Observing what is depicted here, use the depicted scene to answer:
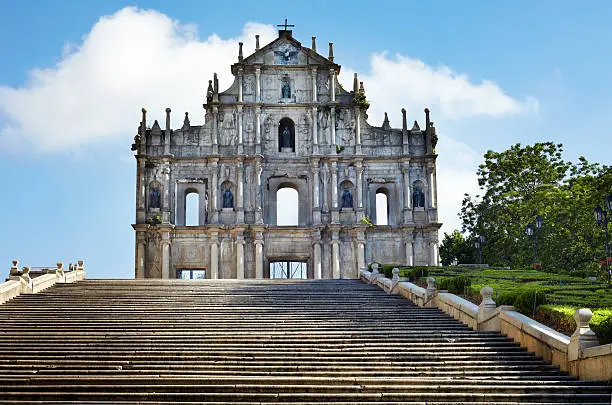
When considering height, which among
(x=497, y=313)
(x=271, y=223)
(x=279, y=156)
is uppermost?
(x=279, y=156)

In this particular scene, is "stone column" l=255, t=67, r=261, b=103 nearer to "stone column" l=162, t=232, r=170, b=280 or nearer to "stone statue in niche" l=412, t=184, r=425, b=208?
"stone column" l=162, t=232, r=170, b=280

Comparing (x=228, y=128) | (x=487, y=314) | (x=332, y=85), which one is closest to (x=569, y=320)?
(x=487, y=314)

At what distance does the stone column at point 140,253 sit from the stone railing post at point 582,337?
3162cm

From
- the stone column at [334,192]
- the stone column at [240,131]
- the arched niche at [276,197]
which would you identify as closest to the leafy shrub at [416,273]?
the stone column at [334,192]

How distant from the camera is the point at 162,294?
87.3 feet

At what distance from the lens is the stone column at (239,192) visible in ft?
147

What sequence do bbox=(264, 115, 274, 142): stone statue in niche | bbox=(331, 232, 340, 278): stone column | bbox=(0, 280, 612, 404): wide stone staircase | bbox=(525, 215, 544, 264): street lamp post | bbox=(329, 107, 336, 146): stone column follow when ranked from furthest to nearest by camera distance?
bbox=(264, 115, 274, 142): stone statue in niche, bbox=(329, 107, 336, 146): stone column, bbox=(331, 232, 340, 278): stone column, bbox=(525, 215, 544, 264): street lamp post, bbox=(0, 280, 612, 404): wide stone staircase

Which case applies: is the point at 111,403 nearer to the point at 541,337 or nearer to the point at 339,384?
the point at 339,384

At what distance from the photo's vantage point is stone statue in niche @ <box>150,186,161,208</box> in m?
44.9

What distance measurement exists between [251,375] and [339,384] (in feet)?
6.01

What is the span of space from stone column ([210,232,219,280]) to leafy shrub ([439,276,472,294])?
2061cm

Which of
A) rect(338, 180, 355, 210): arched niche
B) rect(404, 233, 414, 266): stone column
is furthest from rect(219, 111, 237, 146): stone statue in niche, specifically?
rect(404, 233, 414, 266): stone column

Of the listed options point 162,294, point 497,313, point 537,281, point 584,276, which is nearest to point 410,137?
point 584,276

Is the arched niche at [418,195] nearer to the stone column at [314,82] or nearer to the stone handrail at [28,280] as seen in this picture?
the stone column at [314,82]
